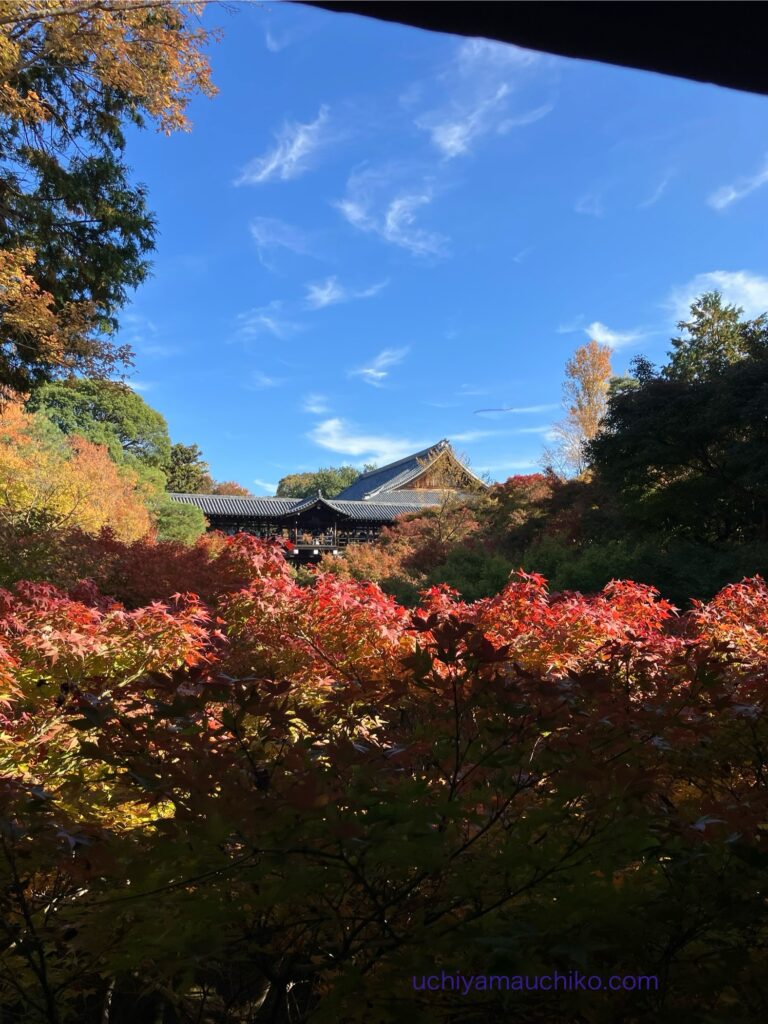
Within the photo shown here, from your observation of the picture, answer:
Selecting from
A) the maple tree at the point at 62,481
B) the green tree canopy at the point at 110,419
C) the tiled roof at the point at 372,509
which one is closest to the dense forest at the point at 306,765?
the maple tree at the point at 62,481

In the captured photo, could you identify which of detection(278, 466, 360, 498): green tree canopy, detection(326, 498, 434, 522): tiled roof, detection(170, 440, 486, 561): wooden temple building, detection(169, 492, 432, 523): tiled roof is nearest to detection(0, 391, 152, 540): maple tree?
detection(169, 492, 432, 523): tiled roof

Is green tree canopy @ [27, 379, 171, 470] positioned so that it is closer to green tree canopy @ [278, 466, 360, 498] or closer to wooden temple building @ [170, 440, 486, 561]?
wooden temple building @ [170, 440, 486, 561]

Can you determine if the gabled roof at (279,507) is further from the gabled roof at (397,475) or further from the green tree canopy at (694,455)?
the green tree canopy at (694,455)

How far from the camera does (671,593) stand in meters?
9.04

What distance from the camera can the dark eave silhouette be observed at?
1.18 meters

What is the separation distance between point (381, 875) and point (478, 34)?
156 centimetres

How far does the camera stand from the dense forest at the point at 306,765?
41.6 inches

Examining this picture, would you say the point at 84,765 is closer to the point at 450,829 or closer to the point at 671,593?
the point at 450,829

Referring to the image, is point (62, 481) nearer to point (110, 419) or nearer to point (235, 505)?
point (110, 419)

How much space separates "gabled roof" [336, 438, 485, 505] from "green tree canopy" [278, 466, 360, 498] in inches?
711

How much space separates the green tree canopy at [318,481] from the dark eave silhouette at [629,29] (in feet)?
181

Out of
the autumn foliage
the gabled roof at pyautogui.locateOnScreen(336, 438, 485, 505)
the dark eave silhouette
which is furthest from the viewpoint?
the gabled roof at pyautogui.locateOnScreen(336, 438, 485, 505)

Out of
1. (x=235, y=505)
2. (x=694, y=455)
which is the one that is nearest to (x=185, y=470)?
(x=235, y=505)

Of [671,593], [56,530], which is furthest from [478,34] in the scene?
[671,593]
